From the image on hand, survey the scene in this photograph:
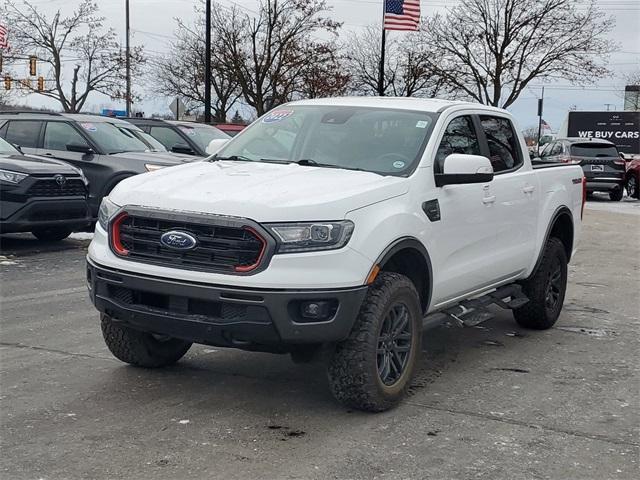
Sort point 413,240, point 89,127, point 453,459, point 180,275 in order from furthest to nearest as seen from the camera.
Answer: point 89,127
point 413,240
point 180,275
point 453,459

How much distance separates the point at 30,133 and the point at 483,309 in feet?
30.9

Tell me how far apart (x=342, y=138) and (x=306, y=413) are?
187 cm

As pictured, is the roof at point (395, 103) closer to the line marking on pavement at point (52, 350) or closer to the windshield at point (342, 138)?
the windshield at point (342, 138)

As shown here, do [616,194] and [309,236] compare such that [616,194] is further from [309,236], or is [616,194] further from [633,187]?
[309,236]

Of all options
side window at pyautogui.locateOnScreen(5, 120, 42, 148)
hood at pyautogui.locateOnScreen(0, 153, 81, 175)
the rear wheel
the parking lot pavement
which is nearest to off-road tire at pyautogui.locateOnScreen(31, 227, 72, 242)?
hood at pyautogui.locateOnScreen(0, 153, 81, 175)

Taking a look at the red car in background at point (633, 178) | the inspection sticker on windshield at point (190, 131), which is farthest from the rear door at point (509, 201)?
the red car in background at point (633, 178)

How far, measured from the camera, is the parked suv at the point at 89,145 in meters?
12.5

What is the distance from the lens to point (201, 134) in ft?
51.1

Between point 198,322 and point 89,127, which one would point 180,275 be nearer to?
point 198,322

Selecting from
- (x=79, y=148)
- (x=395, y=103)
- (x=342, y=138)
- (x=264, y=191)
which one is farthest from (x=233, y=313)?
(x=79, y=148)

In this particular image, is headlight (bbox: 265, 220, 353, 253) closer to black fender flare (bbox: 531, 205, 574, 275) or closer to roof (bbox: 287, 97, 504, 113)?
roof (bbox: 287, 97, 504, 113)

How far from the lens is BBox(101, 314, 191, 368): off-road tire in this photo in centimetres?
538

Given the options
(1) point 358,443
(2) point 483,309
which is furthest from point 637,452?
(2) point 483,309

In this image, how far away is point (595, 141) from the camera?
968 inches
